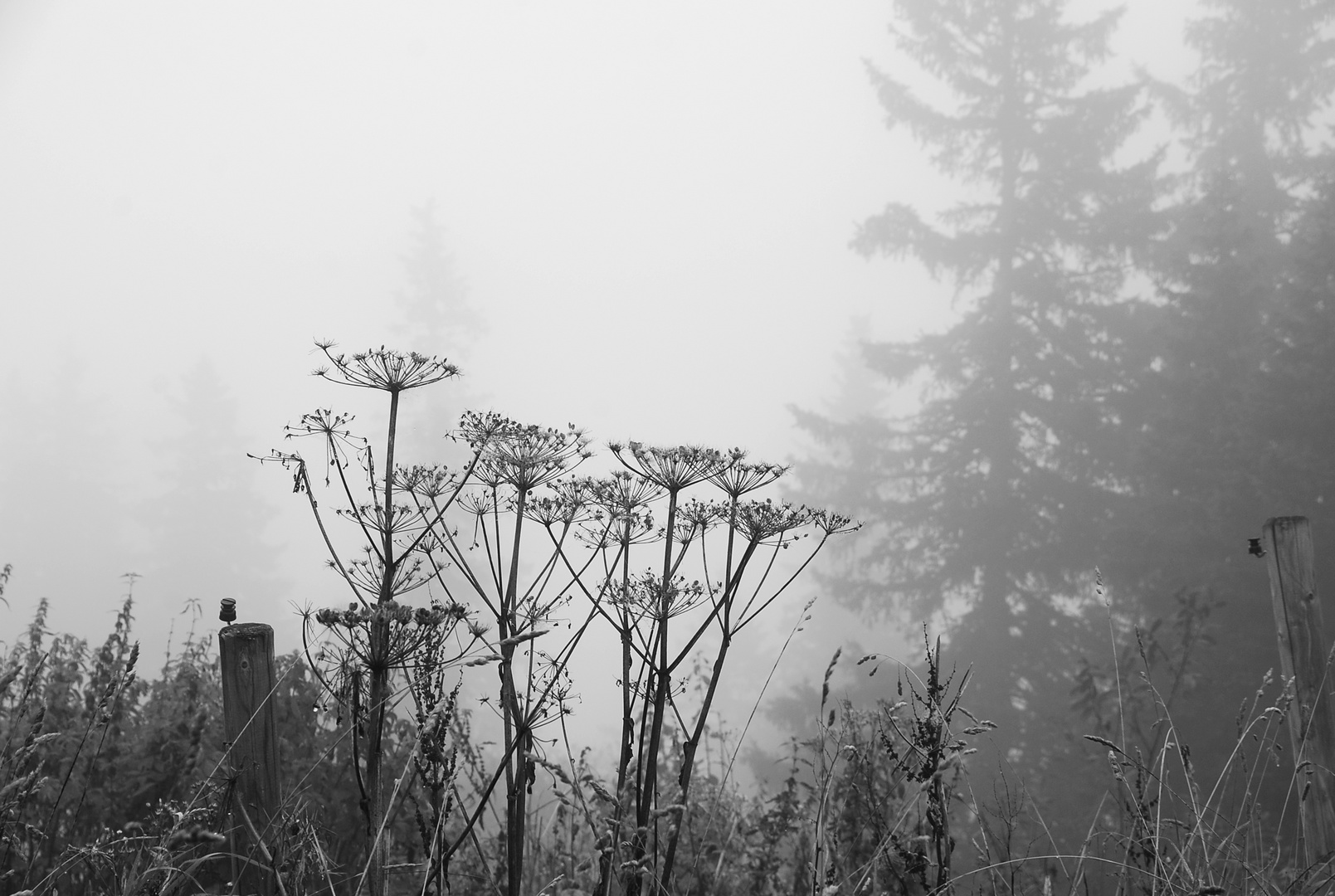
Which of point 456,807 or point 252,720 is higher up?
point 252,720

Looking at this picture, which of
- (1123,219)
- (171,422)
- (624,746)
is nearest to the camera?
(624,746)

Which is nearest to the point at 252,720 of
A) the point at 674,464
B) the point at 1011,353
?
the point at 674,464

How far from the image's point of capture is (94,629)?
154 feet

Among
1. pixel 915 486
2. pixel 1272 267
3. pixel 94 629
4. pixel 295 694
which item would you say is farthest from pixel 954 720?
pixel 94 629

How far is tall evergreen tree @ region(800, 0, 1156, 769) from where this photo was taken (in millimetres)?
14297

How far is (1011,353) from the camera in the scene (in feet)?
52.2

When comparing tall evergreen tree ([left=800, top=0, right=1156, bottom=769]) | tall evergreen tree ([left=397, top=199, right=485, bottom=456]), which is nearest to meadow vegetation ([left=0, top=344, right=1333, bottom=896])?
tall evergreen tree ([left=800, top=0, right=1156, bottom=769])

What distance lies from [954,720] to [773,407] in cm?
15473

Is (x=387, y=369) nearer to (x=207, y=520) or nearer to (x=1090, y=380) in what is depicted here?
(x=1090, y=380)

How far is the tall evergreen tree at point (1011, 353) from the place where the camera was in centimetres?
1430

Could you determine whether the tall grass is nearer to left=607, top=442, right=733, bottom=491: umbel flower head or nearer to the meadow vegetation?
the meadow vegetation

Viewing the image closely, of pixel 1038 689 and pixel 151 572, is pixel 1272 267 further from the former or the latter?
pixel 151 572

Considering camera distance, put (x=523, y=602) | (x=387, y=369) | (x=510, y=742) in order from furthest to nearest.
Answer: (x=523, y=602) < (x=387, y=369) < (x=510, y=742)

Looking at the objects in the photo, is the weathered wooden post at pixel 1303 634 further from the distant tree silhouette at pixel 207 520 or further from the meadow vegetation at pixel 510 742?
the distant tree silhouette at pixel 207 520
